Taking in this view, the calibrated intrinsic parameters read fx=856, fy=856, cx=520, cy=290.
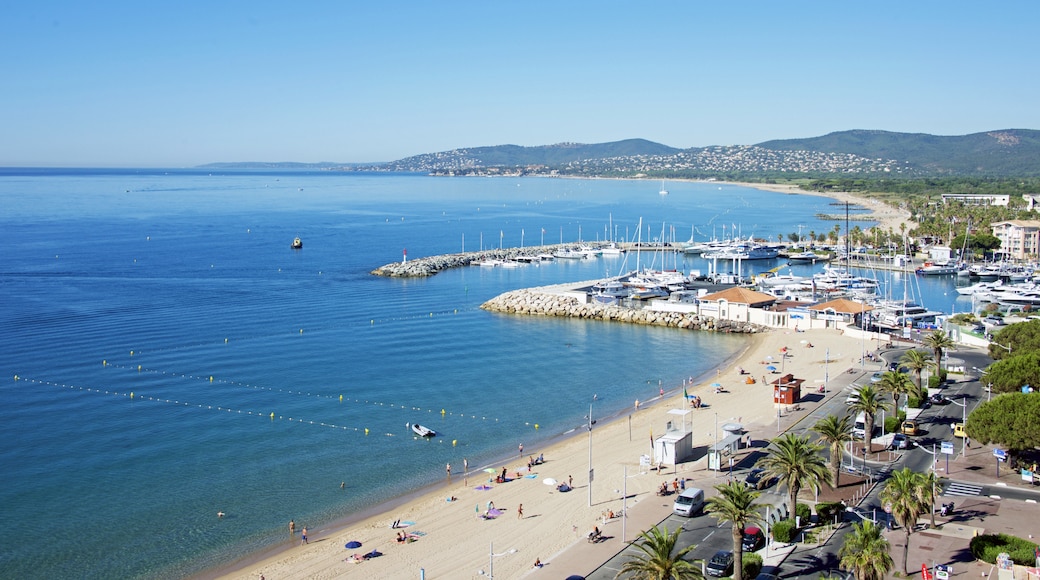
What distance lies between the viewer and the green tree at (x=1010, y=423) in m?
28.6

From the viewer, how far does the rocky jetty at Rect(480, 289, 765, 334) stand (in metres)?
65.3

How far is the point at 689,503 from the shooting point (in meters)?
27.0

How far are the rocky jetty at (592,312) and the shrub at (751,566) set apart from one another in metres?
43.4

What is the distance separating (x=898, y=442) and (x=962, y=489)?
17.1ft

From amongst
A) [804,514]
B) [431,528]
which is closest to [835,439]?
[804,514]

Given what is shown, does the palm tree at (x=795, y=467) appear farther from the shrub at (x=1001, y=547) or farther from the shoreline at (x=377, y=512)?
the shoreline at (x=377, y=512)

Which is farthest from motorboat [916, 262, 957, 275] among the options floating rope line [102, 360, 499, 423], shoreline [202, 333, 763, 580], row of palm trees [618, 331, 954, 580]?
row of palm trees [618, 331, 954, 580]

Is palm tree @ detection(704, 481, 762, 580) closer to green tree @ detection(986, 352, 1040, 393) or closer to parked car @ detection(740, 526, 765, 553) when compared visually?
parked car @ detection(740, 526, 765, 553)

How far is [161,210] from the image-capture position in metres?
200

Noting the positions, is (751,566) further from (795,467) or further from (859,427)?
(859,427)

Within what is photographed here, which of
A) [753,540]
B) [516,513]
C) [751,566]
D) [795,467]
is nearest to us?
[751,566]

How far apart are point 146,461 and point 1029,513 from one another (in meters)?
32.0

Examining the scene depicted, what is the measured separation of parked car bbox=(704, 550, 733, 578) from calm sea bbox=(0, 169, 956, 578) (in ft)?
45.2

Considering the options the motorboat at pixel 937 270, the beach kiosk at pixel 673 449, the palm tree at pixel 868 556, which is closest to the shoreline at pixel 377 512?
the beach kiosk at pixel 673 449
